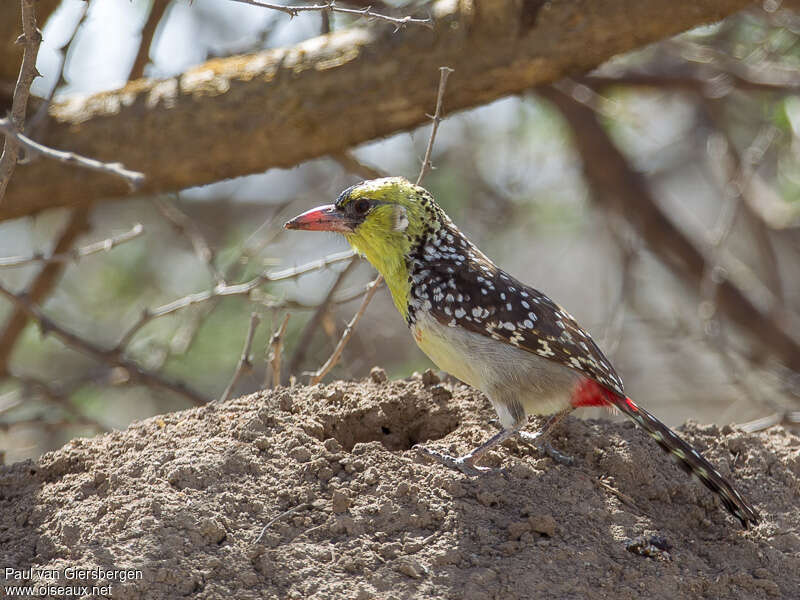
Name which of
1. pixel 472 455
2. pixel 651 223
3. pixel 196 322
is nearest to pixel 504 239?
pixel 651 223

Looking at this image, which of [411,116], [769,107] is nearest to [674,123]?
[769,107]

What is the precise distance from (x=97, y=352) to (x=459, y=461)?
249 cm

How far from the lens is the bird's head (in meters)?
3.91

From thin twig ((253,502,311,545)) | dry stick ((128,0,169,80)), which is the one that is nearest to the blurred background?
dry stick ((128,0,169,80))

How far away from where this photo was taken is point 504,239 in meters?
9.09

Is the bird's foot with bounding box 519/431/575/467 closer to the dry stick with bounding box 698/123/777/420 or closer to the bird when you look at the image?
the bird

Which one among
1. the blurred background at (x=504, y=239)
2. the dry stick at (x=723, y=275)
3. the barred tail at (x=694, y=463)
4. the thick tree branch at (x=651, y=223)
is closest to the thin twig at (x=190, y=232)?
the blurred background at (x=504, y=239)

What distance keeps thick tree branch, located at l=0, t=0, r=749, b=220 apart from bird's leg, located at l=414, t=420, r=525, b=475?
1.92 meters

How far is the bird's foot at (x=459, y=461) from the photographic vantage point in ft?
10.8

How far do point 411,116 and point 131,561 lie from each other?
2.73 meters

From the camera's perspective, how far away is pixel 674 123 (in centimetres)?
952

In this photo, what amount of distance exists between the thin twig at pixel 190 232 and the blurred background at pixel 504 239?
0.03 m

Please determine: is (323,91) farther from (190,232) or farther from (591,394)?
(591,394)

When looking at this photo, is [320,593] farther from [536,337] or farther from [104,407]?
[104,407]
